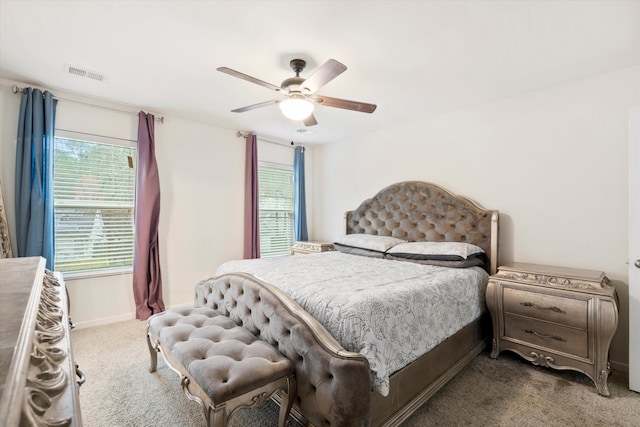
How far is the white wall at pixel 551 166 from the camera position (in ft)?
8.53

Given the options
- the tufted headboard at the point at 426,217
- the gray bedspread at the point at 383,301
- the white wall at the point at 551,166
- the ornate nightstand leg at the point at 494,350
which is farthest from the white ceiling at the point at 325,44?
the ornate nightstand leg at the point at 494,350

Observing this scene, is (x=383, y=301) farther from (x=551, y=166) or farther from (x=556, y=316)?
(x=551, y=166)

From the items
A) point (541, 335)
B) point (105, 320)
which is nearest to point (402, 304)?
point (541, 335)

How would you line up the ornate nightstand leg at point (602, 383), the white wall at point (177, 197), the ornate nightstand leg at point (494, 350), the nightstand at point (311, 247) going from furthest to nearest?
the nightstand at point (311, 247) < the white wall at point (177, 197) < the ornate nightstand leg at point (494, 350) < the ornate nightstand leg at point (602, 383)

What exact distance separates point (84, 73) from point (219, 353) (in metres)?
2.81

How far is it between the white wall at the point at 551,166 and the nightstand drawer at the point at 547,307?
2.07ft

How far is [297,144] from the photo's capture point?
5.34 metres

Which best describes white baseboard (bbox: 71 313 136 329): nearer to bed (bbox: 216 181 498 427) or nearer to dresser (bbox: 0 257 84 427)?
bed (bbox: 216 181 498 427)

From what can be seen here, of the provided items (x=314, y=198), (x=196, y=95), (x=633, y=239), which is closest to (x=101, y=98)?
(x=196, y=95)

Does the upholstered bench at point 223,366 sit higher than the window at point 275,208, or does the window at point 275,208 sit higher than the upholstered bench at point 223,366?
the window at point 275,208

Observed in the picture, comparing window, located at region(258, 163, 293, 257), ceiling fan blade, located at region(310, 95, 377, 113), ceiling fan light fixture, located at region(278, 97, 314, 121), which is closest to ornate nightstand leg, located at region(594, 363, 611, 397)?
ceiling fan blade, located at region(310, 95, 377, 113)

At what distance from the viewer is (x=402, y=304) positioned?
193 cm

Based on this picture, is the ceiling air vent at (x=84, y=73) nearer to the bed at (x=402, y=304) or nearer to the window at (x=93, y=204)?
the window at (x=93, y=204)

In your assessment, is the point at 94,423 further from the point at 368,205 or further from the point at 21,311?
the point at 368,205
